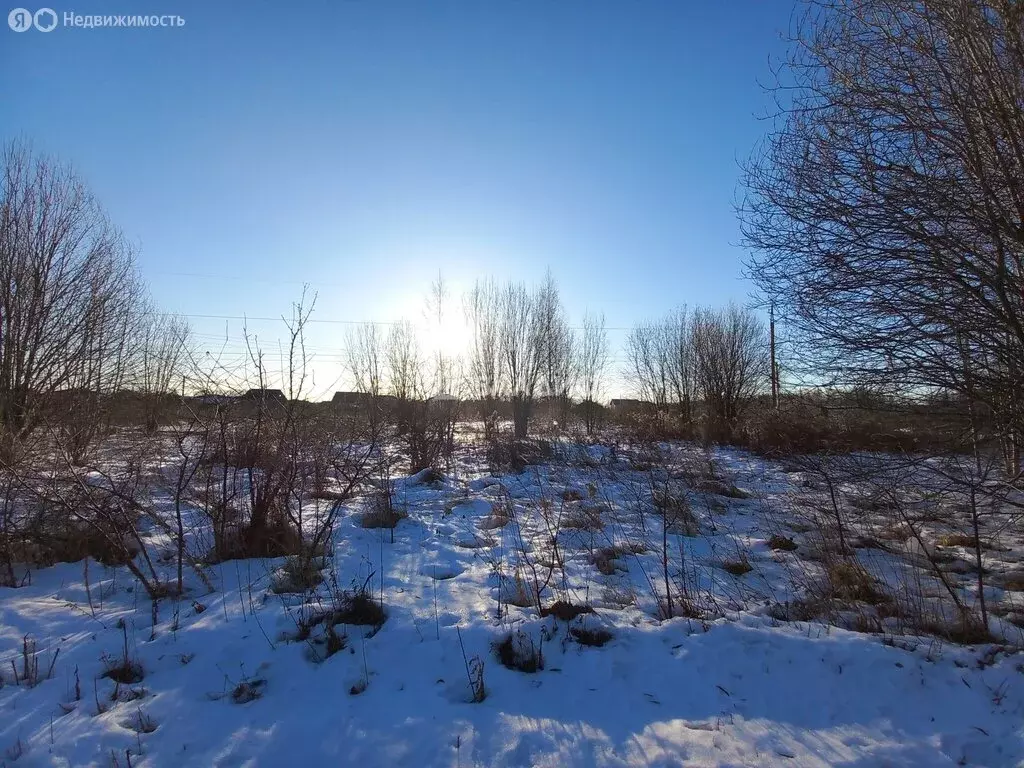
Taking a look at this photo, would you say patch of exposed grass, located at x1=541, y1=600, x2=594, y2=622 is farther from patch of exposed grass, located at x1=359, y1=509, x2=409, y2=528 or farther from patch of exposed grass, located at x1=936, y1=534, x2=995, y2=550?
patch of exposed grass, located at x1=936, y1=534, x2=995, y2=550

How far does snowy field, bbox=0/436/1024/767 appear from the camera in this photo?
2.40 metres

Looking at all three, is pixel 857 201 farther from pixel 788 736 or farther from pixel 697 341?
pixel 697 341

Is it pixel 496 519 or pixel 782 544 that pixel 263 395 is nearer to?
pixel 496 519

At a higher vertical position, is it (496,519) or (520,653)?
(496,519)

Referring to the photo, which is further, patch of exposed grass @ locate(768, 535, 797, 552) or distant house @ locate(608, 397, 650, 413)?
distant house @ locate(608, 397, 650, 413)

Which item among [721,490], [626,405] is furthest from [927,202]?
[626,405]

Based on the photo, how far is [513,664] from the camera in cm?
306

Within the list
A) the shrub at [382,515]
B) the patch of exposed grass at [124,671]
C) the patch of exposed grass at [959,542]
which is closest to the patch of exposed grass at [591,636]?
the patch of exposed grass at [124,671]

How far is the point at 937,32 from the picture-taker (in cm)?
428

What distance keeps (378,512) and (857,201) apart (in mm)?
5548

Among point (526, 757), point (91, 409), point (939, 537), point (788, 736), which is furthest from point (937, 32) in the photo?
point (91, 409)

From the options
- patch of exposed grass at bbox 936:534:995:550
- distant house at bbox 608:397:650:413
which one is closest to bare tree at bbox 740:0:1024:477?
patch of exposed grass at bbox 936:534:995:550

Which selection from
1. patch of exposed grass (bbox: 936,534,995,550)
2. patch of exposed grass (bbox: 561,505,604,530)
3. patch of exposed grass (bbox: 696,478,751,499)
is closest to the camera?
patch of exposed grass (bbox: 936,534,995,550)

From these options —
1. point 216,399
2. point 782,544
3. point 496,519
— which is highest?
point 216,399
